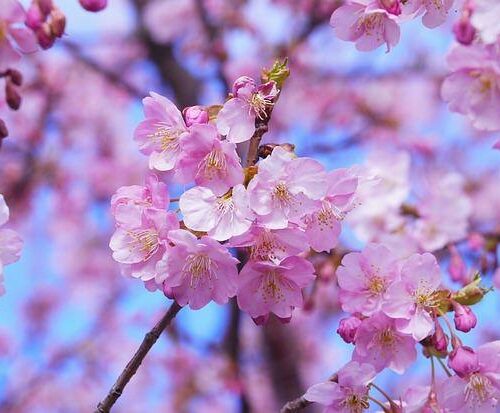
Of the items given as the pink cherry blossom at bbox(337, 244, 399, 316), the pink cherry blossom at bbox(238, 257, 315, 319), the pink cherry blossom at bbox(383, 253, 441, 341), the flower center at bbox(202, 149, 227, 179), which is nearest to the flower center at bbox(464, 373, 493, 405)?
the pink cherry blossom at bbox(383, 253, 441, 341)

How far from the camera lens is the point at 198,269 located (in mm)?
1386

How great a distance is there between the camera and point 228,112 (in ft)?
4.53

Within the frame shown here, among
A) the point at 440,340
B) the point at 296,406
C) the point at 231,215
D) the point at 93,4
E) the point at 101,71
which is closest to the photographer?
the point at 231,215

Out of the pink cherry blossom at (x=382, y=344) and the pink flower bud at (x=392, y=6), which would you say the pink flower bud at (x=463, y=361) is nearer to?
the pink cherry blossom at (x=382, y=344)

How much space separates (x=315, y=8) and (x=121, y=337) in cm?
365

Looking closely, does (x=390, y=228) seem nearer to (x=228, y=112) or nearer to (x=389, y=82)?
(x=228, y=112)

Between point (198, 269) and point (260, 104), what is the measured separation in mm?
320

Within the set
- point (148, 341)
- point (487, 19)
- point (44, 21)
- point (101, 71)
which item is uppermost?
point (101, 71)

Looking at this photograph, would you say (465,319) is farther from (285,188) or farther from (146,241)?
(146,241)

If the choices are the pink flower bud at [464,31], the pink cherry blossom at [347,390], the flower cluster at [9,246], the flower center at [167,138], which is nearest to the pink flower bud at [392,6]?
the pink flower bud at [464,31]

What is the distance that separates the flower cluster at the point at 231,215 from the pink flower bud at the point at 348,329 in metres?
0.10

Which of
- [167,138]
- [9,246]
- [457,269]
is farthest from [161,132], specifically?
[457,269]

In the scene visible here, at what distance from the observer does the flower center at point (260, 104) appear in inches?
54.1

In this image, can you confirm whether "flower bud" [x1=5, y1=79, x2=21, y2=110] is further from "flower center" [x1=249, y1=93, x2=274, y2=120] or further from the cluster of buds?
"flower center" [x1=249, y1=93, x2=274, y2=120]
